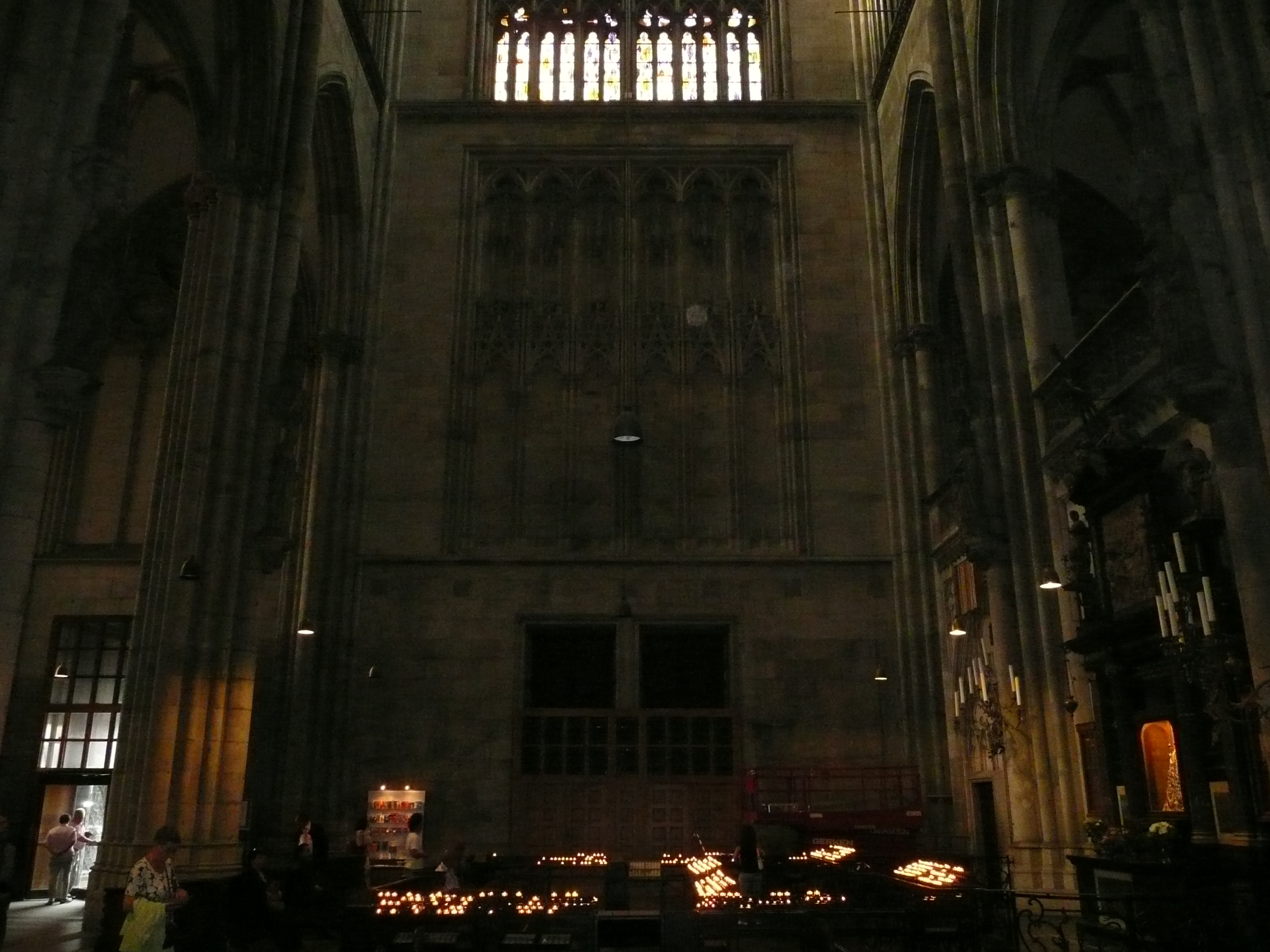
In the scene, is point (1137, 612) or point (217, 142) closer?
A: point (1137, 612)

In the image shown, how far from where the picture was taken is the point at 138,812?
12.7 m

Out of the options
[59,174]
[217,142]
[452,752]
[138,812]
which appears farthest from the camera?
[452,752]

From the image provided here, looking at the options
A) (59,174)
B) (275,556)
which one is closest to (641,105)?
(275,556)

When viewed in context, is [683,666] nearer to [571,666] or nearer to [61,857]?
[571,666]

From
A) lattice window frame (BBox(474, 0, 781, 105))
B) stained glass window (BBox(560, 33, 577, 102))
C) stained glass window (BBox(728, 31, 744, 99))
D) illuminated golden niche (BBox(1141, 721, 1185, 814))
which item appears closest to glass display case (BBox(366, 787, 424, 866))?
illuminated golden niche (BBox(1141, 721, 1185, 814))

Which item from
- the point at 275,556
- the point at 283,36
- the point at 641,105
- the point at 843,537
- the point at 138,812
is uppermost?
the point at 641,105

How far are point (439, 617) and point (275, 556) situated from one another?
677 centimetres

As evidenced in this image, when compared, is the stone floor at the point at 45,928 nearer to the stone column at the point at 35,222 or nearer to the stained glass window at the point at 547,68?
the stone column at the point at 35,222

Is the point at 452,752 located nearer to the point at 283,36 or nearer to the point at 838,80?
the point at 283,36

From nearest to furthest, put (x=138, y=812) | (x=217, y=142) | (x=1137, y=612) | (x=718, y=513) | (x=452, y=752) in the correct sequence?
(x=1137, y=612) < (x=138, y=812) < (x=217, y=142) < (x=452, y=752) < (x=718, y=513)

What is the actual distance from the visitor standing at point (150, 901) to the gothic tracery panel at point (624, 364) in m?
14.4

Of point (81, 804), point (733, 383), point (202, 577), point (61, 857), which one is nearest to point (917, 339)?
point (733, 383)

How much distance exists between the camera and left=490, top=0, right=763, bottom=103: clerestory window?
25062mm

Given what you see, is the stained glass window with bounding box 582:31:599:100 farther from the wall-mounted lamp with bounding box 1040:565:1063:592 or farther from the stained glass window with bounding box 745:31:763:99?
the wall-mounted lamp with bounding box 1040:565:1063:592
